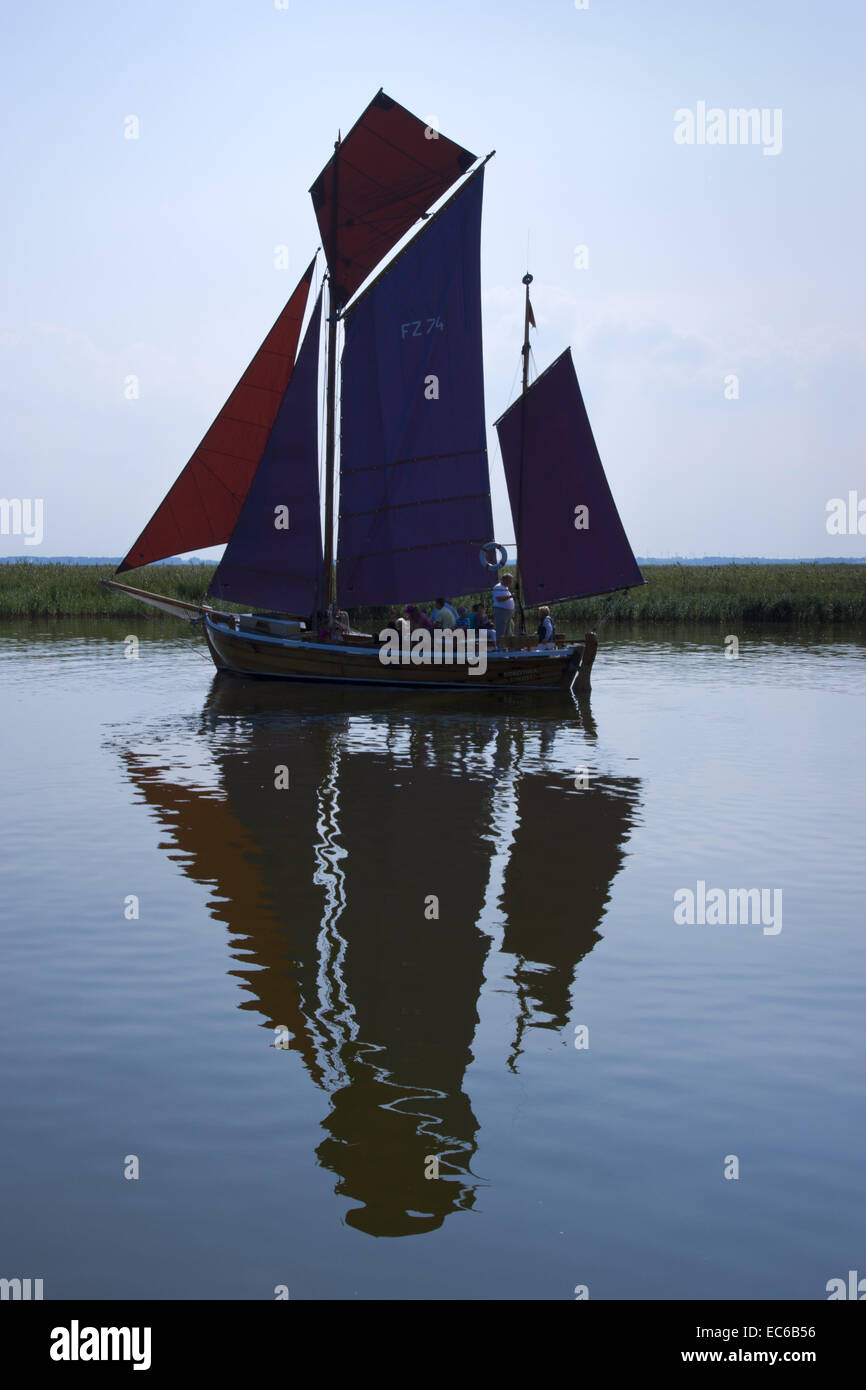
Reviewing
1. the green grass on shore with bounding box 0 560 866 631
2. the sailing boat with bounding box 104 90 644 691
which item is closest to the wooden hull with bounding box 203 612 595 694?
the sailing boat with bounding box 104 90 644 691

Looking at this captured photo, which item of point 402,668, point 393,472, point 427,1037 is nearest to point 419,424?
point 393,472

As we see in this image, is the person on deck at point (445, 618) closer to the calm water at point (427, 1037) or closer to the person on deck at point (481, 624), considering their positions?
the person on deck at point (481, 624)

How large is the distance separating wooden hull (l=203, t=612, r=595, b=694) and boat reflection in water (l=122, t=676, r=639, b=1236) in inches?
240

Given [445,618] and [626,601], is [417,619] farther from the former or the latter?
[626,601]

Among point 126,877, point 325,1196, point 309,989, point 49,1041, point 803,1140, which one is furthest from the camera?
point 126,877

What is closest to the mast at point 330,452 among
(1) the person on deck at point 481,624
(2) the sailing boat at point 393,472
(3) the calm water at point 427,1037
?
(2) the sailing boat at point 393,472

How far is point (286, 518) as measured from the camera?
3169 cm

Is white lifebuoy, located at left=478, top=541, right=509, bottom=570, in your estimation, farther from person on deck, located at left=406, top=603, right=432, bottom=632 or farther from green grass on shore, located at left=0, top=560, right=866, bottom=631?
green grass on shore, located at left=0, top=560, right=866, bottom=631

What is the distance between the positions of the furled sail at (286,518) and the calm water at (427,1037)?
12769mm

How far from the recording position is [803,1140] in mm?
7031

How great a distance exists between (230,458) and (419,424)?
16.1ft
